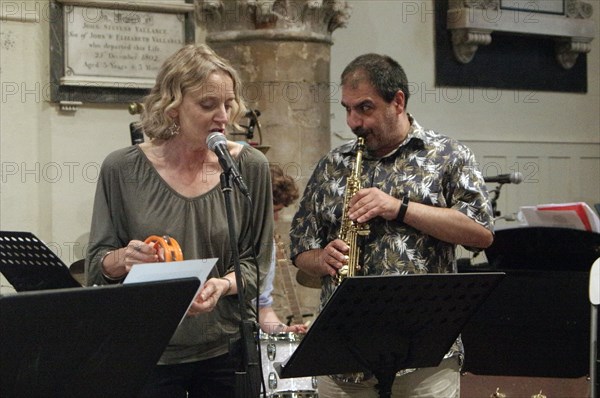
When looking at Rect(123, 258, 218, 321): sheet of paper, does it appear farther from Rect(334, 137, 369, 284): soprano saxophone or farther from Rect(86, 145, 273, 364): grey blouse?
Rect(334, 137, 369, 284): soprano saxophone

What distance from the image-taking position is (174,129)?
3.03 metres

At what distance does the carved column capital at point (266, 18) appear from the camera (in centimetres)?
642

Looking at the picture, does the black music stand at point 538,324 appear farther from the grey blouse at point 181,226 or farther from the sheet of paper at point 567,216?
the grey blouse at point 181,226

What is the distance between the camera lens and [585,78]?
8.75 meters

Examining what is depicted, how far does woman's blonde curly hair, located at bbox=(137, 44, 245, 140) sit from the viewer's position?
2.95 m

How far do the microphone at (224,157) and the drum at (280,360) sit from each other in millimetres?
1545

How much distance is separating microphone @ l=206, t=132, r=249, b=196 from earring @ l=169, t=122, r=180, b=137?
0.22 meters

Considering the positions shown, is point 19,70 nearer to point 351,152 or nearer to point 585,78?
point 351,152

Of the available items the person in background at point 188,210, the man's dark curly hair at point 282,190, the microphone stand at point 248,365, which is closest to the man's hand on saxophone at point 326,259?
the person in background at point 188,210

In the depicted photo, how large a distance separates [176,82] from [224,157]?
424mm

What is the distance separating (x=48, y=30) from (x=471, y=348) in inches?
128

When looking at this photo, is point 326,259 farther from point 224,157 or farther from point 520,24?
point 520,24

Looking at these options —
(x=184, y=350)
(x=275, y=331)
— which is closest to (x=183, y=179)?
(x=184, y=350)

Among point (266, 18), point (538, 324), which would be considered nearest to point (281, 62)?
point (266, 18)
